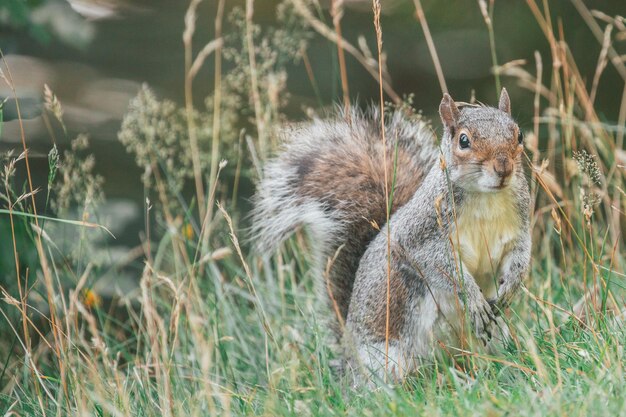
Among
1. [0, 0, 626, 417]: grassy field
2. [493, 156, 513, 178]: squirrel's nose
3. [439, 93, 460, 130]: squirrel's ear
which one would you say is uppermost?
[439, 93, 460, 130]: squirrel's ear

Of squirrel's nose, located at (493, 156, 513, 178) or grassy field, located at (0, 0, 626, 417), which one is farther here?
squirrel's nose, located at (493, 156, 513, 178)

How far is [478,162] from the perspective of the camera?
2.29 metres

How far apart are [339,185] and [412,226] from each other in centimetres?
40

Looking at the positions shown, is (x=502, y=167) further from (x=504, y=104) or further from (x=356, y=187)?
(x=356, y=187)

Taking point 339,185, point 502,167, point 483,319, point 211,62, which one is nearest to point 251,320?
point 339,185

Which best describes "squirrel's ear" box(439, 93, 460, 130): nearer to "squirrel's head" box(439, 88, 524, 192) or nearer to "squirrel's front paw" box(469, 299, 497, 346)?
"squirrel's head" box(439, 88, 524, 192)

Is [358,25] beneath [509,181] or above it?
above

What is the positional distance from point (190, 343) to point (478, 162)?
1.27 meters

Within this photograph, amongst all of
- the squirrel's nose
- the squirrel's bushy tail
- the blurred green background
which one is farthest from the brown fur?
the blurred green background

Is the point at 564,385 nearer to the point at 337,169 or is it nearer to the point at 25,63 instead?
the point at 337,169

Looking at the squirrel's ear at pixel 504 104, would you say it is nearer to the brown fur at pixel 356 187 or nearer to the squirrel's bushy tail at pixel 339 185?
the squirrel's bushy tail at pixel 339 185

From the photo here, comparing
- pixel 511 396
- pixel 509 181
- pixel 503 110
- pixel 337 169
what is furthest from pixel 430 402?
pixel 337 169

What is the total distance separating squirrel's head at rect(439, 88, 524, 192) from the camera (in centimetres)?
225

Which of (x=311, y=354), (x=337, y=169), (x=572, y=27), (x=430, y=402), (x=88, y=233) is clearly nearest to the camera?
(x=430, y=402)
